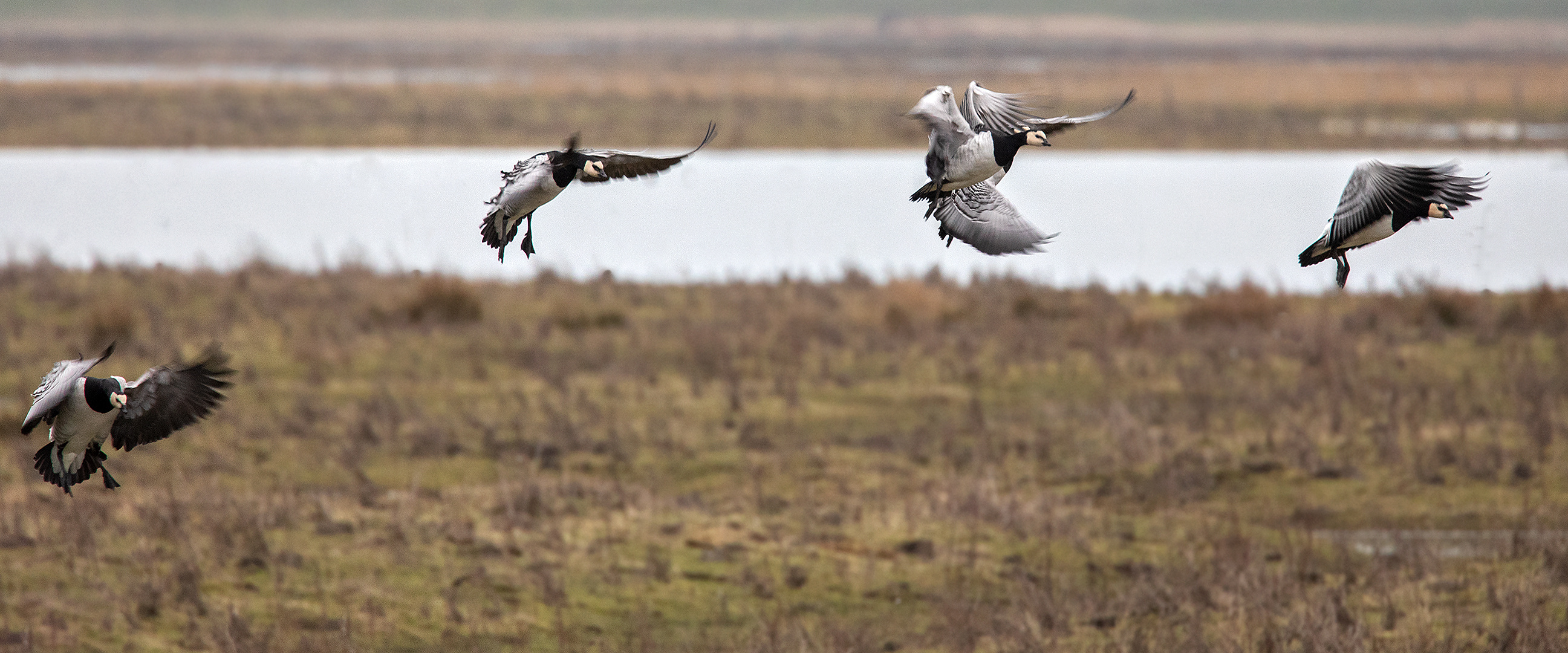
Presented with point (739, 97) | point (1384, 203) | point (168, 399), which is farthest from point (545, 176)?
point (739, 97)

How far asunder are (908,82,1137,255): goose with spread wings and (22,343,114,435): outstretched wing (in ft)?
7.50

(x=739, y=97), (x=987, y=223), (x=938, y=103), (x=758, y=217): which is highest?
(x=739, y=97)

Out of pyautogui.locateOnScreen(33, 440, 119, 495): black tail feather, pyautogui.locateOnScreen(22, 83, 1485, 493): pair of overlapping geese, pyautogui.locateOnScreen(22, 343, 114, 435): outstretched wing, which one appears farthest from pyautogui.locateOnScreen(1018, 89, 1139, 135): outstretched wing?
pyautogui.locateOnScreen(33, 440, 119, 495): black tail feather

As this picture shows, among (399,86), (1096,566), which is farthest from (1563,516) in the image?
(399,86)

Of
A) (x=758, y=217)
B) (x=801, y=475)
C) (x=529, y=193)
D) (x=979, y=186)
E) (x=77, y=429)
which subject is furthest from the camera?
(x=758, y=217)

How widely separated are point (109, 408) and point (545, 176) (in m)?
1.61

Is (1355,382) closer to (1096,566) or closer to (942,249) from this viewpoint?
(1096,566)

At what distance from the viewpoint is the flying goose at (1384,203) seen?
3541 millimetres

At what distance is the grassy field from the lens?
12.1 meters

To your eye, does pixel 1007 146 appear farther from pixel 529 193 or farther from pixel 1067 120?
pixel 529 193

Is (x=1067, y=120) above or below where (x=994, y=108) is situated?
below

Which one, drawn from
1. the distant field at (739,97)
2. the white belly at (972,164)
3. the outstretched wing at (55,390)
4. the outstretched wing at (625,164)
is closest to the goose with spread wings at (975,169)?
the white belly at (972,164)

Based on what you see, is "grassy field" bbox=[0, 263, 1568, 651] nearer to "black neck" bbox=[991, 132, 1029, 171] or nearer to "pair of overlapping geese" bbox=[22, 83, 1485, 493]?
"pair of overlapping geese" bbox=[22, 83, 1485, 493]

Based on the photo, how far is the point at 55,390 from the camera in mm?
4297
